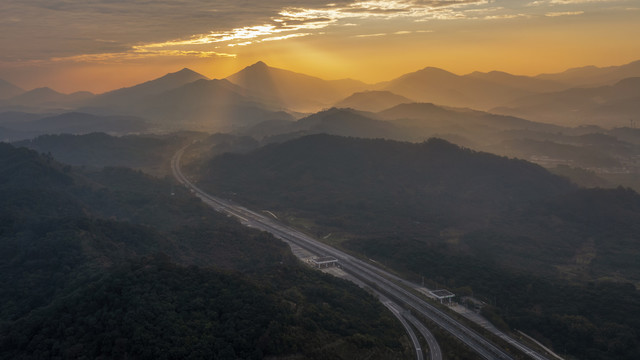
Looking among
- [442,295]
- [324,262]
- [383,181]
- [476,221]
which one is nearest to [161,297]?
[324,262]

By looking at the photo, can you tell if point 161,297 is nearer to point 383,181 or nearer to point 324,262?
point 324,262

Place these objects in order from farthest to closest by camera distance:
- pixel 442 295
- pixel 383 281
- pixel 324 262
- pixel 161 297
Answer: pixel 324 262
pixel 383 281
pixel 442 295
pixel 161 297

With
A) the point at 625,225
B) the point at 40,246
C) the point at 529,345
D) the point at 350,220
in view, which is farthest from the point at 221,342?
the point at 625,225

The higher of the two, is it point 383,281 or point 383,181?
point 383,281

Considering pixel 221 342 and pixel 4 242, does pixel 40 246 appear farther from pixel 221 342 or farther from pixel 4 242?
pixel 221 342

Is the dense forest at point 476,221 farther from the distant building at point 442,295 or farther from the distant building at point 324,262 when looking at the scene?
the distant building at point 324,262

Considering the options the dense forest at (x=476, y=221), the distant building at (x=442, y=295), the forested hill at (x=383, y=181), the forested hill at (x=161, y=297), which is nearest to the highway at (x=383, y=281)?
the distant building at (x=442, y=295)
